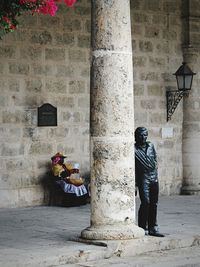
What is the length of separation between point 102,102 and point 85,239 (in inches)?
62.5

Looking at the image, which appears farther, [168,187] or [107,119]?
[168,187]

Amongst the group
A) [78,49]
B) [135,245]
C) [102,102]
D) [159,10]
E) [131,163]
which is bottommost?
[135,245]

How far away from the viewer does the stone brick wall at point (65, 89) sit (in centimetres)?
1230

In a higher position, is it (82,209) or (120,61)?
(120,61)

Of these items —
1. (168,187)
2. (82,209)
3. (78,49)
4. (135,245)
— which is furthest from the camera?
(168,187)

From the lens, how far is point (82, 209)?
12164 mm

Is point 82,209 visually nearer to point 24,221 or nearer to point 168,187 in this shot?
point 24,221

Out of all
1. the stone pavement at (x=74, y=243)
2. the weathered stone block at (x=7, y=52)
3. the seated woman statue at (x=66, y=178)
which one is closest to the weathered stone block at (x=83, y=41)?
the weathered stone block at (x=7, y=52)

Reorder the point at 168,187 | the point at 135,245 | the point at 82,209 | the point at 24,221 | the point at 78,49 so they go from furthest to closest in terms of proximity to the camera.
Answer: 1. the point at 168,187
2. the point at 78,49
3. the point at 82,209
4. the point at 24,221
5. the point at 135,245

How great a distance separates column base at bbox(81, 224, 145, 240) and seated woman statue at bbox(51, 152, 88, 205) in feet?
12.5

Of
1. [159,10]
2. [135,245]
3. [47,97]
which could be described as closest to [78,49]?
[47,97]

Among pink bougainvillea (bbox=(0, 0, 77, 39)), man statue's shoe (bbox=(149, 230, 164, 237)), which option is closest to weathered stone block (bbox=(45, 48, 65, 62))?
man statue's shoe (bbox=(149, 230, 164, 237))

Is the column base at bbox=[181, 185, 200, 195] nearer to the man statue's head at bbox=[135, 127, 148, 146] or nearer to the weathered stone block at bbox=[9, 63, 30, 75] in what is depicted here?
the weathered stone block at bbox=[9, 63, 30, 75]

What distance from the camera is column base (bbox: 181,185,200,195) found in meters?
14.4
